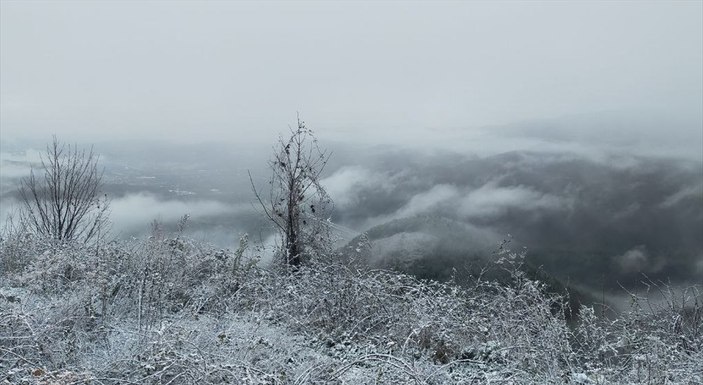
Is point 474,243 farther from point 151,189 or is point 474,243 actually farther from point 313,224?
point 313,224

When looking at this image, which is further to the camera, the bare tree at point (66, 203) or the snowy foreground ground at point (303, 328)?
the bare tree at point (66, 203)

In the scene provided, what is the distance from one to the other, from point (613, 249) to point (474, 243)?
83.9ft

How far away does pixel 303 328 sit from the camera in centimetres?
700

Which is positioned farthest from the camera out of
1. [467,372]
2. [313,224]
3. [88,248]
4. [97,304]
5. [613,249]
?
[613,249]

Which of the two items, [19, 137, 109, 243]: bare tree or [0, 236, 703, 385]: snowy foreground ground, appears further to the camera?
[19, 137, 109, 243]: bare tree

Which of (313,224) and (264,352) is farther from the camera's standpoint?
(313,224)

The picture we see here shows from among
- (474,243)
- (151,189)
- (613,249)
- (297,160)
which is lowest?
(613,249)

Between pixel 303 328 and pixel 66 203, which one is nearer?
pixel 303 328

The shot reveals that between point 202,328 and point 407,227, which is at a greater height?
point 202,328

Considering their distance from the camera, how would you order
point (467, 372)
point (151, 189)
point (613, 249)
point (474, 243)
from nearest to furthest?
point (467, 372)
point (151, 189)
point (474, 243)
point (613, 249)

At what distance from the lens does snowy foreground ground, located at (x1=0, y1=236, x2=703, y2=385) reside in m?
5.20

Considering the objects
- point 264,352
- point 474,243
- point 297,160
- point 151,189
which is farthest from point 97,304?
point 474,243

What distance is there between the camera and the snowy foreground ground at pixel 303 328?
17.1ft

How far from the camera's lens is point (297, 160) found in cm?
1112
